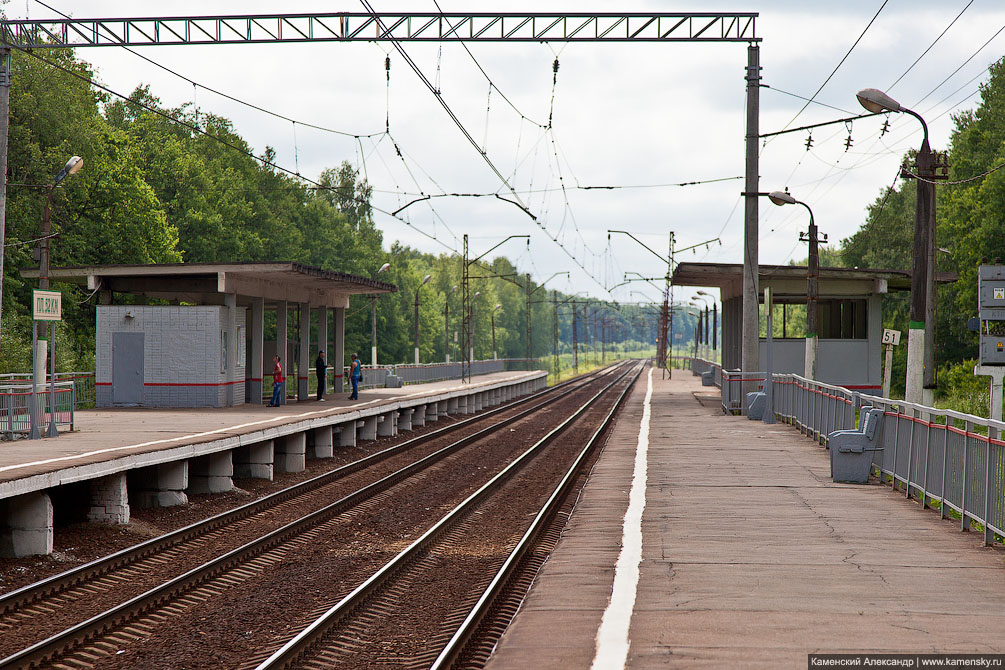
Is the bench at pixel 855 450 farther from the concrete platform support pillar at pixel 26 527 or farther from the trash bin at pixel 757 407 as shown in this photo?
the trash bin at pixel 757 407

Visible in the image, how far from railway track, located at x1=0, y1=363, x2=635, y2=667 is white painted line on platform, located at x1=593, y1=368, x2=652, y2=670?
314 cm

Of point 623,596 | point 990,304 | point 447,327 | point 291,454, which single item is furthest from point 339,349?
point 447,327

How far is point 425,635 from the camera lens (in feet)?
28.8

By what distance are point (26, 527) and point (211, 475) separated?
5644 mm

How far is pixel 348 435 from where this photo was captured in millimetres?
26625

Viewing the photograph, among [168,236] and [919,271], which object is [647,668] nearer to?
[919,271]

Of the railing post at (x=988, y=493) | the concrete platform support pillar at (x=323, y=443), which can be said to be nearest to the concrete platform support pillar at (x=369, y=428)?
the concrete platform support pillar at (x=323, y=443)

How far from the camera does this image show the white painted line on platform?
6.13 metres

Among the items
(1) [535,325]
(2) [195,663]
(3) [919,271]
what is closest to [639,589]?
(2) [195,663]

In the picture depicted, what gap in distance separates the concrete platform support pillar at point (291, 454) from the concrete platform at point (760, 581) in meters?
8.93

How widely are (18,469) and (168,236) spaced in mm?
43779

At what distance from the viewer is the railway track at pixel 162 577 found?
865cm

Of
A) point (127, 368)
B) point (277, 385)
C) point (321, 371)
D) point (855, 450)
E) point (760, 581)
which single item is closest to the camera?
point (760, 581)

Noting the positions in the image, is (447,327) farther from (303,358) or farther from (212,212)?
(303,358)
